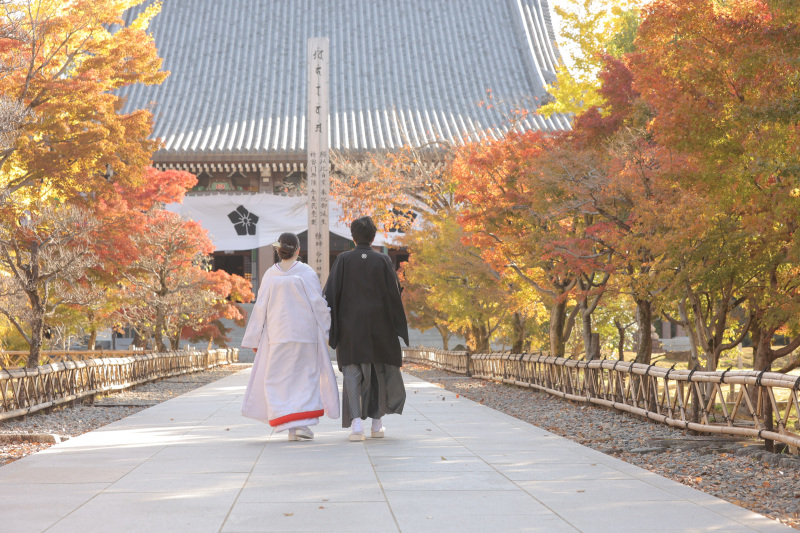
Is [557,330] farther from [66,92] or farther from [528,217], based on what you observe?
[66,92]

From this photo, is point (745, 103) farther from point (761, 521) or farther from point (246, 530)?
point (246, 530)

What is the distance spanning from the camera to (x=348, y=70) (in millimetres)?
33188

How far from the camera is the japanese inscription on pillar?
18.2 metres

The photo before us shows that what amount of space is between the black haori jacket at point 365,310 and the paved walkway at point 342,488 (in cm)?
69

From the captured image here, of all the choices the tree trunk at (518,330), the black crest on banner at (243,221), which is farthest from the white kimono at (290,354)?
the black crest on banner at (243,221)

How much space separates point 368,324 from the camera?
654 cm

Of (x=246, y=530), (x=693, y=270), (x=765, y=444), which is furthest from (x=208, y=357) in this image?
(x=246, y=530)

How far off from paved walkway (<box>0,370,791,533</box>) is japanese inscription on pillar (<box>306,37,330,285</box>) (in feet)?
37.4

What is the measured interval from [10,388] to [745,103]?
7683 millimetres

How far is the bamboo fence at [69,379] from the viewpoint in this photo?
28.9ft

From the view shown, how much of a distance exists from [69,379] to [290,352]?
5345 millimetres

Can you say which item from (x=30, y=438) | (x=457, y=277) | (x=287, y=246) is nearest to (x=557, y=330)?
(x=457, y=277)

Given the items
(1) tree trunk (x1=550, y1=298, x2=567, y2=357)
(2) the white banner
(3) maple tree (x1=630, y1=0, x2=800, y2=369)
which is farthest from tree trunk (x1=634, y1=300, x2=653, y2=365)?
(2) the white banner

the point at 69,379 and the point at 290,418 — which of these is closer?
the point at 290,418
